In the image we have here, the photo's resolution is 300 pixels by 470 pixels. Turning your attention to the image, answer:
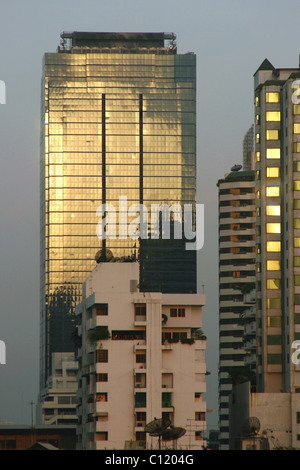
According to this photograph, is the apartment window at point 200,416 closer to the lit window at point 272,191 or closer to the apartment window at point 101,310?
the apartment window at point 101,310

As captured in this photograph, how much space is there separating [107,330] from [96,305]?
4.09 meters

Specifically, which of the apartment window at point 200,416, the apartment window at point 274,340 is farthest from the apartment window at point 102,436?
the apartment window at point 274,340

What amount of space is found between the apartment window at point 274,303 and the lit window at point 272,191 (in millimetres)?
13630

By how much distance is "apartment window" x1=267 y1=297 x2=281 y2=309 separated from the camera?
6294 inches

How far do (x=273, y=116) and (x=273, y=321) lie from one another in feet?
87.6

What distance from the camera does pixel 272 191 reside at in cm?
16250

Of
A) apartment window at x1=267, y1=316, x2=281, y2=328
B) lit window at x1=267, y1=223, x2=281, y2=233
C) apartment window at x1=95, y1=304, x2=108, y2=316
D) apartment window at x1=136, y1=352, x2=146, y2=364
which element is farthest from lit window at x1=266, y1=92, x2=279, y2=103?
apartment window at x1=136, y1=352, x2=146, y2=364

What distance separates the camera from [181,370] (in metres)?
148

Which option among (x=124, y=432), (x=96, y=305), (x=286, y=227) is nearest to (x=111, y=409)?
(x=124, y=432)

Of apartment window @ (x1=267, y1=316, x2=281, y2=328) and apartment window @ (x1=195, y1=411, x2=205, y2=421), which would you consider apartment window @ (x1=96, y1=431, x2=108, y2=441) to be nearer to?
apartment window @ (x1=195, y1=411, x2=205, y2=421)

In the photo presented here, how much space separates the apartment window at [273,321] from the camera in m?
159

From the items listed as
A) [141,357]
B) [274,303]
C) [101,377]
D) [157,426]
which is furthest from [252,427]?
[274,303]
